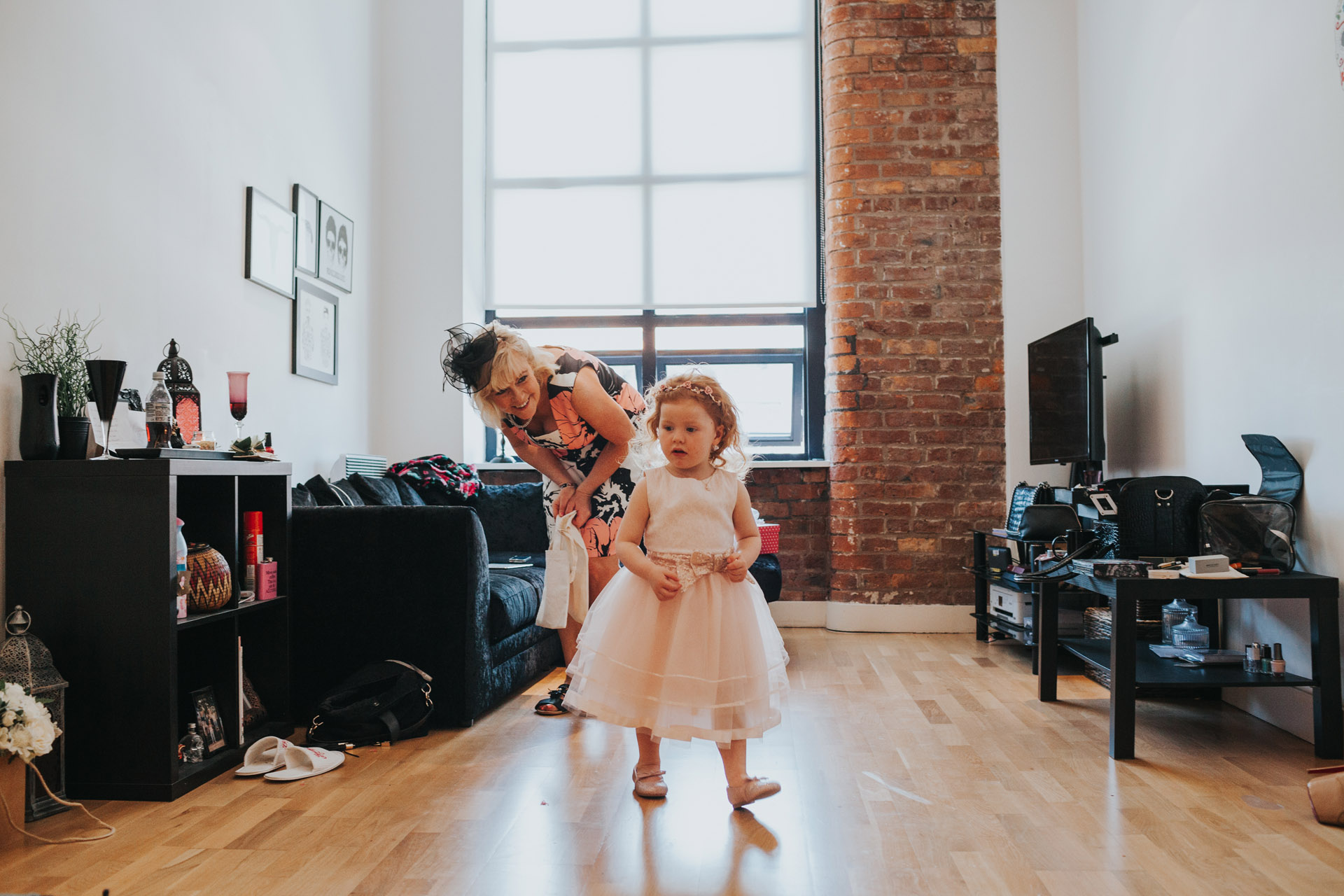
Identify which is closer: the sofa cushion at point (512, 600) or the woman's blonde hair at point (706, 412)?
the woman's blonde hair at point (706, 412)

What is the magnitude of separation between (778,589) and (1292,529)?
1.99 metres

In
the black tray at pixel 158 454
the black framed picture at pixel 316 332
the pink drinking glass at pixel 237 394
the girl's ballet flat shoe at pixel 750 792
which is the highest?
the black framed picture at pixel 316 332

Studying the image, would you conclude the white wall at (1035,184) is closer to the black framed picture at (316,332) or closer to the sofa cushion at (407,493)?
the sofa cushion at (407,493)

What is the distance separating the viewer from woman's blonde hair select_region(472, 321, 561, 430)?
2.62 metres

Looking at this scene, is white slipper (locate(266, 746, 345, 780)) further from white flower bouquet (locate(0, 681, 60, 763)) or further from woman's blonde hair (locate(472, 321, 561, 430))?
woman's blonde hair (locate(472, 321, 561, 430))

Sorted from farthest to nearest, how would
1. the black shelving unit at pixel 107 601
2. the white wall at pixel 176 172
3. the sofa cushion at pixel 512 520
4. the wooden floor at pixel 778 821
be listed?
1. the sofa cushion at pixel 512 520
2. the white wall at pixel 176 172
3. the black shelving unit at pixel 107 601
4. the wooden floor at pixel 778 821

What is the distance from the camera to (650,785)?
7.10ft

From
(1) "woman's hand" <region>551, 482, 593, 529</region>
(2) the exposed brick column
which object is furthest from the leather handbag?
(1) "woman's hand" <region>551, 482, 593, 529</region>

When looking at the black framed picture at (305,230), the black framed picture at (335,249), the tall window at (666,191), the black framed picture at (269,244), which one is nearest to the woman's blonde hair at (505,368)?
the black framed picture at (269,244)

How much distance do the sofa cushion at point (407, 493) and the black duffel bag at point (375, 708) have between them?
1437 mm

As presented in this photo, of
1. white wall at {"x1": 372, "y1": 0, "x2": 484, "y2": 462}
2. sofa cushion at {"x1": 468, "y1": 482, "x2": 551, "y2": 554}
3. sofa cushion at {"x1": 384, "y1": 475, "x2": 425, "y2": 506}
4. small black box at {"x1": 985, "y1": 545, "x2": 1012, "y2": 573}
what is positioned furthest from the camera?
white wall at {"x1": 372, "y1": 0, "x2": 484, "y2": 462}

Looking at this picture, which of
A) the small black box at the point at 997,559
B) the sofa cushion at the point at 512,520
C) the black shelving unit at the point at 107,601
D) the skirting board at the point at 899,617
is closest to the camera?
the black shelving unit at the point at 107,601

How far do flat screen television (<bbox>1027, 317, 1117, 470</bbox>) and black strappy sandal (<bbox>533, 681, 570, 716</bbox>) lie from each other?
7.42 feet

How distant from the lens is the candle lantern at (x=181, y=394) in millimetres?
2639
